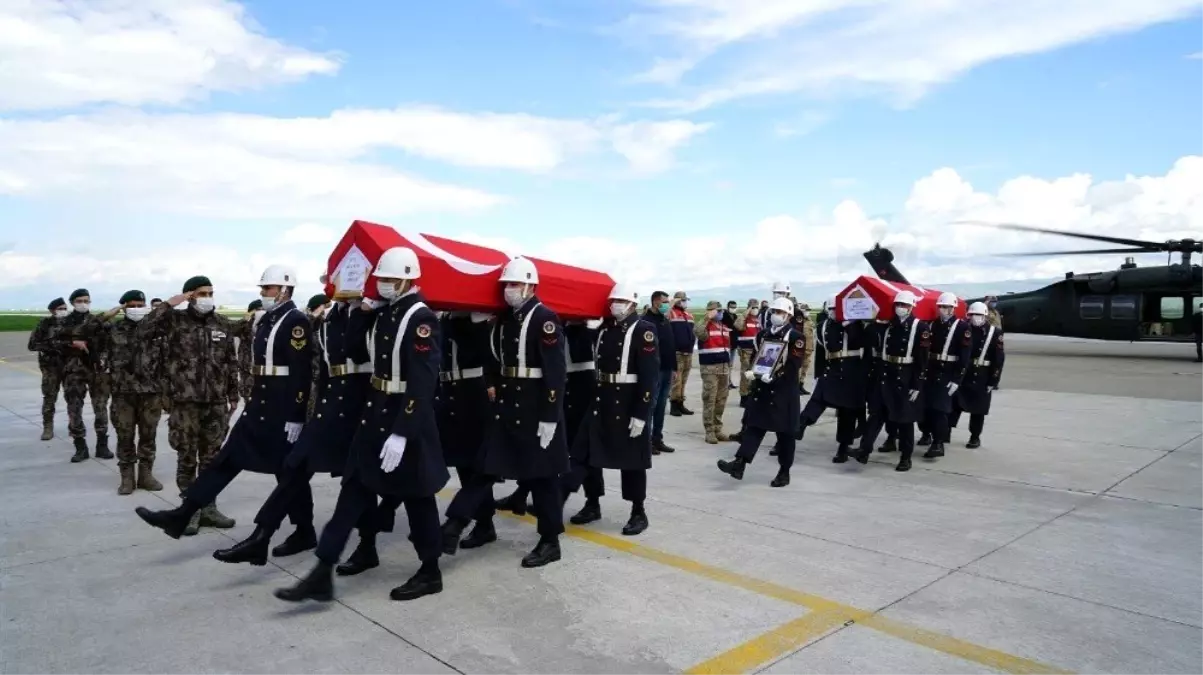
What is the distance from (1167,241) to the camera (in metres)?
A: 22.9

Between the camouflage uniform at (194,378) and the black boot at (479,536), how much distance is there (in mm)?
2321

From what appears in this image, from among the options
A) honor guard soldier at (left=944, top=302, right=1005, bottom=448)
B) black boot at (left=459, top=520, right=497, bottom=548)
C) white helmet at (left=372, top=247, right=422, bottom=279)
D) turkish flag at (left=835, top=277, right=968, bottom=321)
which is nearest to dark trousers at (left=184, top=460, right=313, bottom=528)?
black boot at (left=459, top=520, right=497, bottom=548)

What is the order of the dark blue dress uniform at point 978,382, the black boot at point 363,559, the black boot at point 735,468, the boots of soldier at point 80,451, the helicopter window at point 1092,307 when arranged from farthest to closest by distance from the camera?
the helicopter window at point 1092,307
the dark blue dress uniform at point 978,382
the boots of soldier at point 80,451
the black boot at point 735,468
the black boot at point 363,559

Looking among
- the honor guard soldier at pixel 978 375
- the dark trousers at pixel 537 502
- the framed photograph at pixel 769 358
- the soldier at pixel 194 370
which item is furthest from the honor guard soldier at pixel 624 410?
the honor guard soldier at pixel 978 375

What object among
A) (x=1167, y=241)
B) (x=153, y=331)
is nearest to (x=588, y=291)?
(x=153, y=331)

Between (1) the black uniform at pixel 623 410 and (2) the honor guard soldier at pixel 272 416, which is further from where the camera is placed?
(1) the black uniform at pixel 623 410

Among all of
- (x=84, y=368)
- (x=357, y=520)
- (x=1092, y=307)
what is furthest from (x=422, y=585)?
(x=1092, y=307)

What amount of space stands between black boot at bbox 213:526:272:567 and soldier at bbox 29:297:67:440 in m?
6.21

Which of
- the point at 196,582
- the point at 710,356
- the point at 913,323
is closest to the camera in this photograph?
the point at 196,582

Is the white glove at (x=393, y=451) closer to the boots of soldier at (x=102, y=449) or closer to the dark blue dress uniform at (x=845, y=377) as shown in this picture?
the dark blue dress uniform at (x=845, y=377)

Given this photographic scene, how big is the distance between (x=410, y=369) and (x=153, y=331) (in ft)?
10.8

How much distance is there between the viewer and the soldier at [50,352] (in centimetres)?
953

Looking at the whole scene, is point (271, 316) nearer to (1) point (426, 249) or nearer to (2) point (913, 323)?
(1) point (426, 249)

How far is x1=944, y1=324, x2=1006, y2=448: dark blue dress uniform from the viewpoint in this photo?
32.5 feet
